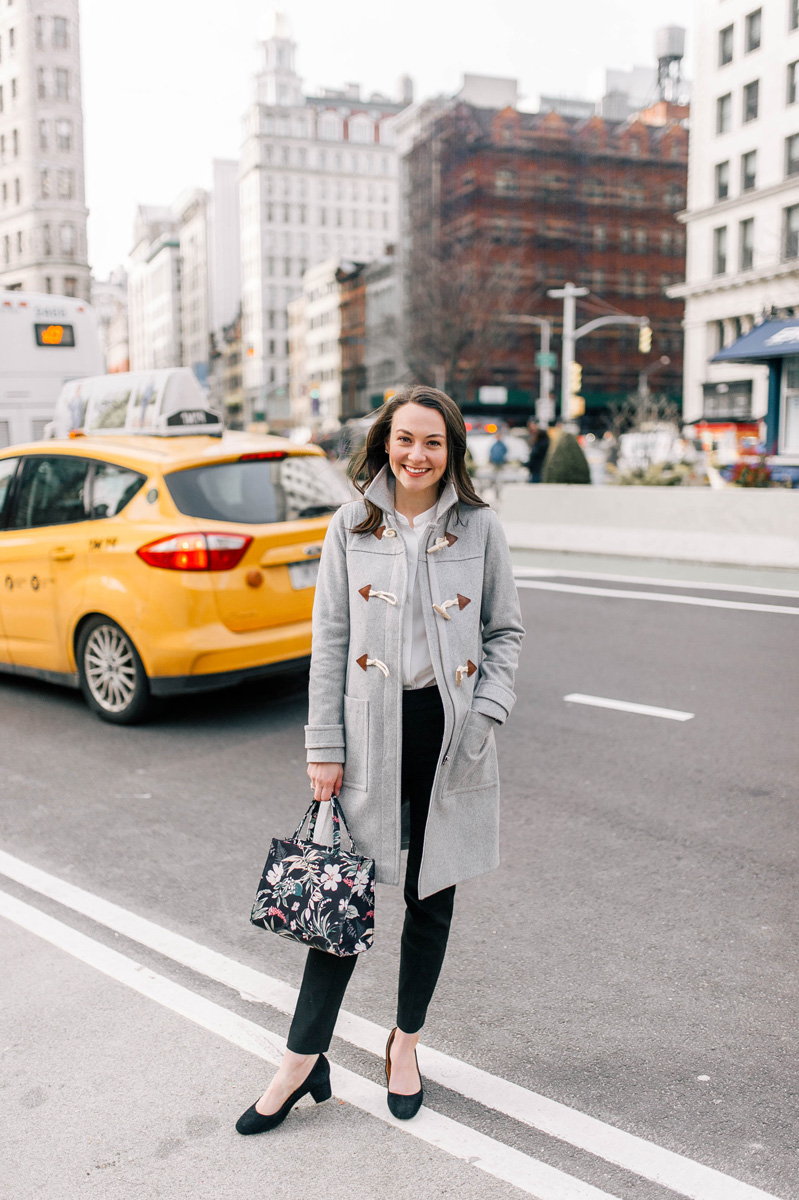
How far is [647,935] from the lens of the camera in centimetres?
398

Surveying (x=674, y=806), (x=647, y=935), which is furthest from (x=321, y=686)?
(x=674, y=806)

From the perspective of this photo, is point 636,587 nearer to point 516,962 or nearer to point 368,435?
point 516,962

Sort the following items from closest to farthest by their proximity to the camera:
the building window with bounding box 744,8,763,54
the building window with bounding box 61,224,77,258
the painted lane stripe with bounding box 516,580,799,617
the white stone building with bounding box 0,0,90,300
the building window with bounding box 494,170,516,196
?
the painted lane stripe with bounding box 516,580,799,617
the building window with bounding box 744,8,763,54
the building window with bounding box 494,170,516,196
the white stone building with bounding box 0,0,90,300
the building window with bounding box 61,224,77,258

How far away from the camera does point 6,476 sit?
7668 mm

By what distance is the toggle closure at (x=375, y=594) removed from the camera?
2.79 metres

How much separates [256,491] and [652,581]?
764 cm

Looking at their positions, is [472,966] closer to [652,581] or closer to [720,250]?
Answer: [652,581]

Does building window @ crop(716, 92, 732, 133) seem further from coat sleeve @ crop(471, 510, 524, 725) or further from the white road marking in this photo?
coat sleeve @ crop(471, 510, 524, 725)

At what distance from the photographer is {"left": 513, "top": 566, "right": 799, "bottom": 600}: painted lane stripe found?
12.5 meters

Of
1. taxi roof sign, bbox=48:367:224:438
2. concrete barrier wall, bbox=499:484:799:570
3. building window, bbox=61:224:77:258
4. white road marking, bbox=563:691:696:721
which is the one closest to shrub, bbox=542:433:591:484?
concrete barrier wall, bbox=499:484:799:570

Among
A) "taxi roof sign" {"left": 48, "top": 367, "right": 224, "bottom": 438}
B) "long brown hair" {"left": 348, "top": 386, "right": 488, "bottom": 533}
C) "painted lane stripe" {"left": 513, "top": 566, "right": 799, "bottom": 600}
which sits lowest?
"painted lane stripe" {"left": 513, "top": 566, "right": 799, "bottom": 600}

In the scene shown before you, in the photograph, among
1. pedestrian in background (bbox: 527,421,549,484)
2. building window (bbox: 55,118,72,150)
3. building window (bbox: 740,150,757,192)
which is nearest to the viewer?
pedestrian in background (bbox: 527,421,549,484)

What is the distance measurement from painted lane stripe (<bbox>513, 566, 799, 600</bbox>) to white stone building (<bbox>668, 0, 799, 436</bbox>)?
1411 inches

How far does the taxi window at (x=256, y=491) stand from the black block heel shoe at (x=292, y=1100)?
4141mm
